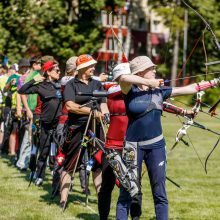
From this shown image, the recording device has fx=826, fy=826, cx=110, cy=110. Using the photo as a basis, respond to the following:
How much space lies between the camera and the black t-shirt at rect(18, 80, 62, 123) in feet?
43.0

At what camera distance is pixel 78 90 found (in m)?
11.1

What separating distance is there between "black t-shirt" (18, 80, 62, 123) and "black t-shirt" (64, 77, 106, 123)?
165 centimetres

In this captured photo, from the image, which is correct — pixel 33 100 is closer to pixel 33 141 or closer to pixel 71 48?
pixel 33 141

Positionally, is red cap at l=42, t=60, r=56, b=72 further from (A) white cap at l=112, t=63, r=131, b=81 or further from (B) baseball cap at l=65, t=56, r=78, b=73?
(A) white cap at l=112, t=63, r=131, b=81

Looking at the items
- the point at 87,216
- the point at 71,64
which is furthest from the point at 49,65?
the point at 87,216

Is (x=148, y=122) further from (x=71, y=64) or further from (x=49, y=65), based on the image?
(x=49, y=65)

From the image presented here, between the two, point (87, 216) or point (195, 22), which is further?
point (195, 22)

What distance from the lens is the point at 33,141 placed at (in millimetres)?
14664

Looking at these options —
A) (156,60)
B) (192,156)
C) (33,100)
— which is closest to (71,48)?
(156,60)

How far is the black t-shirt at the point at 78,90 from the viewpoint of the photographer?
11.1 metres

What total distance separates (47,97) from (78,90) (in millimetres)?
2141

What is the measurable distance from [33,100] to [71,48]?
42836 millimetres

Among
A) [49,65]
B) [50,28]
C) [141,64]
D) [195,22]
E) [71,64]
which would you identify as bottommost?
[195,22]

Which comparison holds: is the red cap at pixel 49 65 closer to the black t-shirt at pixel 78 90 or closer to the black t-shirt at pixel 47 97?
the black t-shirt at pixel 47 97
